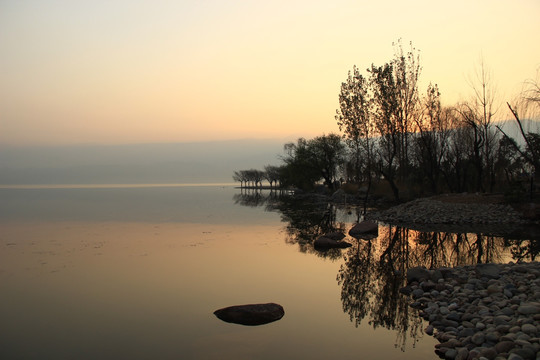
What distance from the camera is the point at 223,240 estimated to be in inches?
834

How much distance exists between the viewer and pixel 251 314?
912 cm

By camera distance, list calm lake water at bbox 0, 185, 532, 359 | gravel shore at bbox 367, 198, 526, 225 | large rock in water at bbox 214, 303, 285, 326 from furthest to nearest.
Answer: gravel shore at bbox 367, 198, 526, 225 → large rock in water at bbox 214, 303, 285, 326 → calm lake water at bbox 0, 185, 532, 359

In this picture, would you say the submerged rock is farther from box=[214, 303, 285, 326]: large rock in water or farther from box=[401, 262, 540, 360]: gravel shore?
box=[214, 303, 285, 326]: large rock in water

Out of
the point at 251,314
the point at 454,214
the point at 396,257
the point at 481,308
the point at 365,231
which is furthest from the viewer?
the point at 454,214

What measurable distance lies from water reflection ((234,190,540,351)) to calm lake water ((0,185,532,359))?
5cm

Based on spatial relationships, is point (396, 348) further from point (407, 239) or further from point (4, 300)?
point (407, 239)

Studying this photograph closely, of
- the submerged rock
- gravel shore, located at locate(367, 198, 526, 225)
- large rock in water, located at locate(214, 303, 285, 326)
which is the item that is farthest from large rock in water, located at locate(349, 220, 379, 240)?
large rock in water, located at locate(214, 303, 285, 326)

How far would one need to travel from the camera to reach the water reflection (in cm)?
950

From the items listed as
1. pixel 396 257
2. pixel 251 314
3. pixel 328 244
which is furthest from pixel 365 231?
pixel 251 314

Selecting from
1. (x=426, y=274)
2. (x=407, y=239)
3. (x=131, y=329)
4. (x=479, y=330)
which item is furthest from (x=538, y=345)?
(x=407, y=239)

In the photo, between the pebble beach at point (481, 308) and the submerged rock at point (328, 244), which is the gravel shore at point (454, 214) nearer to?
the submerged rock at point (328, 244)

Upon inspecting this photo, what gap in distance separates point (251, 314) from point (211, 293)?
2.62 m

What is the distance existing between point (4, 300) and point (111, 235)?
12194mm

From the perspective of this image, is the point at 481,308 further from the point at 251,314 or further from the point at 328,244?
the point at 328,244
